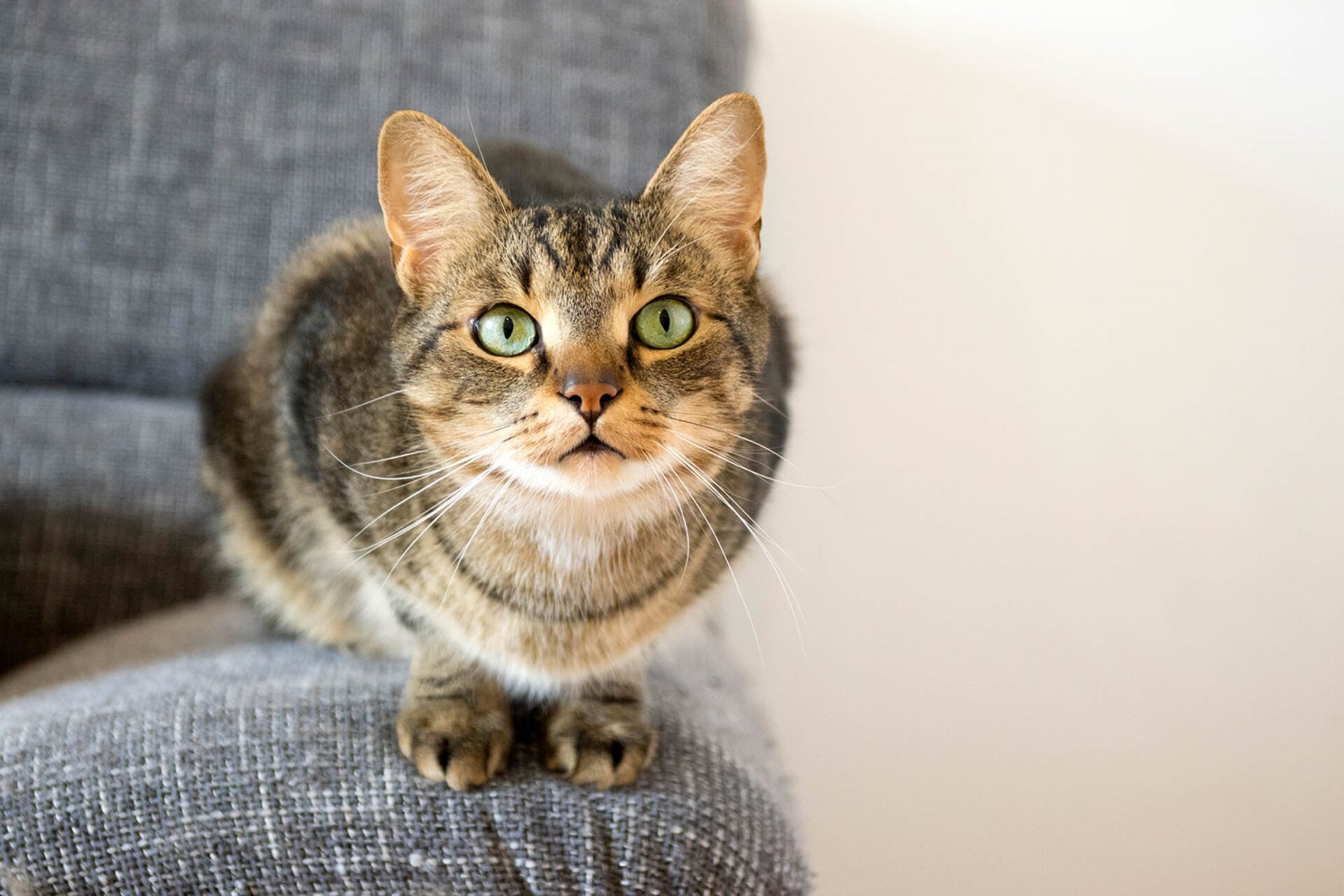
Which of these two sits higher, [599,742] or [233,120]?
[233,120]

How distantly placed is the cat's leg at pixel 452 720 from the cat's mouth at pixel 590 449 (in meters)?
0.25

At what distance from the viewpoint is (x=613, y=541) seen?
0.85 meters

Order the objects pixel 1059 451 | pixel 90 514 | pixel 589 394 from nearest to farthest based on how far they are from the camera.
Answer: pixel 589 394
pixel 90 514
pixel 1059 451

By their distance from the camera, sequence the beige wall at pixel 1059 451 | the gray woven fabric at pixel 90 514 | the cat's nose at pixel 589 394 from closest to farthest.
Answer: the cat's nose at pixel 589 394
the gray woven fabric at pixel 90 514
the beige wall at pixel 1059 451

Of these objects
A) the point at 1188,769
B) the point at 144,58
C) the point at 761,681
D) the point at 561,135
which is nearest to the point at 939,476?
the point at 761,681

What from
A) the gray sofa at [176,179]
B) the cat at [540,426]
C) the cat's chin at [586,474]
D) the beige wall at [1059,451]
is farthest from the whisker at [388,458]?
the beige wall at [1059,451]

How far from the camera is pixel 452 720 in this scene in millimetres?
822

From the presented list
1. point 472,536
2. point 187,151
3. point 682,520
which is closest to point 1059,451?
point 682,520

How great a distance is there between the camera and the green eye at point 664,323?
0.78 meters

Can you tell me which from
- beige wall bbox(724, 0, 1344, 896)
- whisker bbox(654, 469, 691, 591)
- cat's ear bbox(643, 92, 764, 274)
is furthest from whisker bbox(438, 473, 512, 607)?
beige wall bbox(724, 0, 1344, 896)

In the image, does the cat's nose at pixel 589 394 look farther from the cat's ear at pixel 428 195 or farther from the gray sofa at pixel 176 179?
the gray sofa at pixel 176 179

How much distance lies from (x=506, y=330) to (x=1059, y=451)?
1042mm

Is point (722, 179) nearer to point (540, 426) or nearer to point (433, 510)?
→ point (540, 426)

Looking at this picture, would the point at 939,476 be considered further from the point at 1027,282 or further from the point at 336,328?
the point at 336,328
